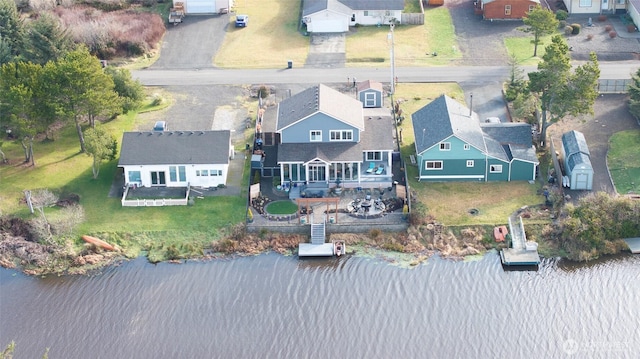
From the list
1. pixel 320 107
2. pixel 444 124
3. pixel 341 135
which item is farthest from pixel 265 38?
pixel 444 124

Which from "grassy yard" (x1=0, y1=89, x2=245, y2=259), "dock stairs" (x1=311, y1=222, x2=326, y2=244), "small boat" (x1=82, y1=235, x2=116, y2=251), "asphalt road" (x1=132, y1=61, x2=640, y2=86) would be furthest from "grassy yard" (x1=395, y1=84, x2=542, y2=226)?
"small boat" (x1=82, y1=235, x2=116, y2=251)

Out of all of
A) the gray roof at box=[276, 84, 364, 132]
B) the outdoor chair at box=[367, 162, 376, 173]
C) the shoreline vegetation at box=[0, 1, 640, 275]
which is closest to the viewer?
the shoreline vegetation at box=[0, 1, 640, 275]

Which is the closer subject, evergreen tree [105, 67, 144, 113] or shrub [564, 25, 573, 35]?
evergreen tree [105, 67, 144, 113]

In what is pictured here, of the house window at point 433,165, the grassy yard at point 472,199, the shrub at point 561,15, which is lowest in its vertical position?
the grassy yard at point 472,199

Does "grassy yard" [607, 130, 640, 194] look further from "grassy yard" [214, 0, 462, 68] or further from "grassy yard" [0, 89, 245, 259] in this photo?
"grassy yard" [0, 89, 245, 259]

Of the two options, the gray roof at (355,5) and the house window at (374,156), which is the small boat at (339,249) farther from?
the gray roof at (355,5)

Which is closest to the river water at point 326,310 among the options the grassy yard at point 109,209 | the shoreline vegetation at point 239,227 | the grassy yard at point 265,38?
the shoreline vegetation at point 239,227

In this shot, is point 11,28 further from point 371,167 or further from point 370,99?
point 371,167
